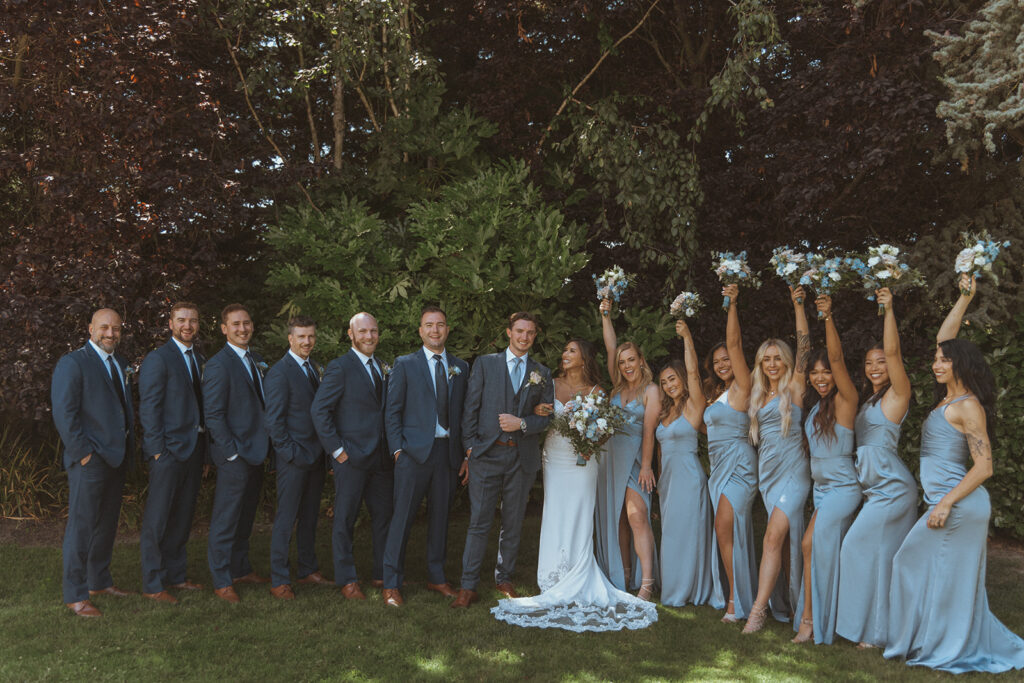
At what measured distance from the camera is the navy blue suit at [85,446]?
5.44 meters

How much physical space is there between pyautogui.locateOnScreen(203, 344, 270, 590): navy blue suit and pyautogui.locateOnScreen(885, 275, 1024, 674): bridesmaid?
4566 millimetres

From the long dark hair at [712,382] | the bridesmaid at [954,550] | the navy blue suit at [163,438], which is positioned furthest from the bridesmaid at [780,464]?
the navy blue suit at [163,438]

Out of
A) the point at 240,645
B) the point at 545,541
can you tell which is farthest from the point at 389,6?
the point at 240,645

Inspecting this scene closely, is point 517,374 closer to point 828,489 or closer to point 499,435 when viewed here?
point 499,435

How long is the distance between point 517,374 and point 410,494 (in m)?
1.21

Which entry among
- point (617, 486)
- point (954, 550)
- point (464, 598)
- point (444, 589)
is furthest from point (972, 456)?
point (444, 589)

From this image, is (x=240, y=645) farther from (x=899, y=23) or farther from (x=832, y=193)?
(x=899, y=23)

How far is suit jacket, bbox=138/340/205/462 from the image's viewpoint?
226 inches

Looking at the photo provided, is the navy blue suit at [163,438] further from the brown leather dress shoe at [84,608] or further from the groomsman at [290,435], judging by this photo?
the groomsman at [290,435]

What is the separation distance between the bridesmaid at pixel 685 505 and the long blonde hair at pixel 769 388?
49 cm

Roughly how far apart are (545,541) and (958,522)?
2861mm

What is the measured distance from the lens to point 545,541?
621cm

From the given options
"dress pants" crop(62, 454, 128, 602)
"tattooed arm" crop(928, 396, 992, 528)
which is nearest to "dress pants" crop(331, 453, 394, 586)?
"dress pants" crop(62, 454, 128, 602)

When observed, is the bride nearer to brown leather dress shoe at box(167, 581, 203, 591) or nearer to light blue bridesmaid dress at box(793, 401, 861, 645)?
light blue bridesmaid dress at box(793, 401, 861, 645)
